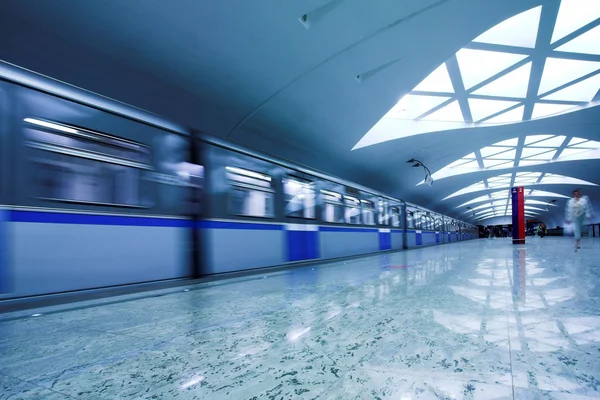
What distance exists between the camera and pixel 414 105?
55.3ft

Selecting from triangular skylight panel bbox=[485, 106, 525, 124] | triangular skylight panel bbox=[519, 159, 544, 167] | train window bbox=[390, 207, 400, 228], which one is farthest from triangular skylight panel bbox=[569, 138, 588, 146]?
train window bbox=[390, 207, 400, 228]

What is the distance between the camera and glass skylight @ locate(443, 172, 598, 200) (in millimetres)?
34625

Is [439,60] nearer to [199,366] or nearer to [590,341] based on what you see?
[590,341]

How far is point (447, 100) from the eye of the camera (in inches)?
616

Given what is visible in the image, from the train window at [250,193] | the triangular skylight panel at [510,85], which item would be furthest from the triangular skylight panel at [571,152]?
the train window at [250,193]

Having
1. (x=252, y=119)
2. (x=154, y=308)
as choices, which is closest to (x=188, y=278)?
(x=154, y=308)

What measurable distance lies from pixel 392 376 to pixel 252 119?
10.7m

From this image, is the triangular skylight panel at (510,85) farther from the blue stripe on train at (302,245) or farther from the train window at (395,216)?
the blue stripe on train at (302,245)

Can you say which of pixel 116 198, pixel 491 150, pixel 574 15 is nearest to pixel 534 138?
pixel 491 150

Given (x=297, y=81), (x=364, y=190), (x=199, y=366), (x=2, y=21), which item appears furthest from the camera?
(x=364, y=190)

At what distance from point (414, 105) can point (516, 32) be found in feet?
19.1

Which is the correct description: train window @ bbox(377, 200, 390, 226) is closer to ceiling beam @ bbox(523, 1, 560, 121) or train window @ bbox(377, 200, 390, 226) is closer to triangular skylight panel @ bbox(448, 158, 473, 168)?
ceiling beam @ bbox(523, 1, 560, 121)

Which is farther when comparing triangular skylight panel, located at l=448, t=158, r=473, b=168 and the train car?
triangular skylight panel, located at l=448, t=158, r=473, b=168

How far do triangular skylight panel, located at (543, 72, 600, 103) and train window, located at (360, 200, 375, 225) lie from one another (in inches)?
411
